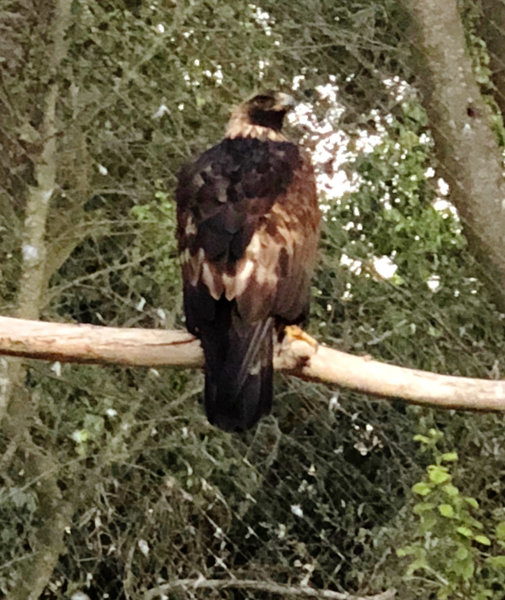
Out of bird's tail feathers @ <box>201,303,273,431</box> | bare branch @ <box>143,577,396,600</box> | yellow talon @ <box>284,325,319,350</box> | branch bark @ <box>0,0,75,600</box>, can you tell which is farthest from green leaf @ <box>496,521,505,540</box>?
branch bark @ <box>0,0,75,600</box>

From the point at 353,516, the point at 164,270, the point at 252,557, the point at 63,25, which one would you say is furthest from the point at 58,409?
the point at 63,25

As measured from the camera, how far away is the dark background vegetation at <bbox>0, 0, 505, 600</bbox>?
2330 millimetres

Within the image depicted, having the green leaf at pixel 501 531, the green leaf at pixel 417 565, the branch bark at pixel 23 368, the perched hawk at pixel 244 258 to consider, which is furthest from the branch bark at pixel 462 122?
the branch bark at pixel 23 368

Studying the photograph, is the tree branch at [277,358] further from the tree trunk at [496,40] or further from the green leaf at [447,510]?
the tree trunk at [496,40]

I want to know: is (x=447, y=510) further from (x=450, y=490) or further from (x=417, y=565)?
(x=417, y=565)

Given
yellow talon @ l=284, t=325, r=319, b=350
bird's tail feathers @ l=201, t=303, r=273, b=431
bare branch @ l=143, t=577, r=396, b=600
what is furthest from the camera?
bare branch @ l=143, t=577, r=396, b=600

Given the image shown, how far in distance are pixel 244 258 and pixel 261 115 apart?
588 millimetres

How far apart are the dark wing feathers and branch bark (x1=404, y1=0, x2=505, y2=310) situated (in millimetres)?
438

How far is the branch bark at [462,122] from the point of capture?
2.06 m

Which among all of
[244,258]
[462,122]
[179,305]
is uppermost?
[462,122]

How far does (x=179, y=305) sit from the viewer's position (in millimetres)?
2430

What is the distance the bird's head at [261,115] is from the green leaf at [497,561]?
1.20 m

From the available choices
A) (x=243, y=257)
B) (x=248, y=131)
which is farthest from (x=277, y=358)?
(x=248, y=131)

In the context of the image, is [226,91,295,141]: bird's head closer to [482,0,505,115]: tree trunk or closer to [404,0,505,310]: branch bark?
[404,0,505,310]: branch bark
